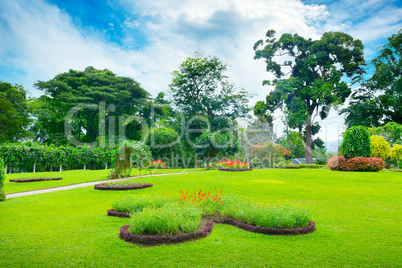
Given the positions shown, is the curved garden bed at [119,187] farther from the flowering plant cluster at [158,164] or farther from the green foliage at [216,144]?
the flowering plant cluster at [158,164]

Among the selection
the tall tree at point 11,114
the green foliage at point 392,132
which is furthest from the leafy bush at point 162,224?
the green foliage at point 392,132

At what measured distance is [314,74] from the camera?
33.0 metres

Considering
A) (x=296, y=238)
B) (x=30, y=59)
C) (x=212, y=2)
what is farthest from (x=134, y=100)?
(x=296, y=238)

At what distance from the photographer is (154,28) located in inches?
613

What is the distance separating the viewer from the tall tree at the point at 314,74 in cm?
3120

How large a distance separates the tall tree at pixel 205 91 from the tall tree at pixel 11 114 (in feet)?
56.9

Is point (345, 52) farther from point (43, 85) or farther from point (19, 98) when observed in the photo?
point (19, 98)

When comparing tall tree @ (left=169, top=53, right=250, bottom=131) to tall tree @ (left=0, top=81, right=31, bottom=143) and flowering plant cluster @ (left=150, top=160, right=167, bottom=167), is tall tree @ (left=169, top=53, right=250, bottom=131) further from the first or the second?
tall tree @ (left=0, top=81, right=31, bottom=143)

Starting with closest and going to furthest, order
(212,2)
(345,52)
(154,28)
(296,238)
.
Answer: (296,238) → (212,2) → (154,28) → (345,52)

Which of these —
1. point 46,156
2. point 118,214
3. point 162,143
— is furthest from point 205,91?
point 118,214

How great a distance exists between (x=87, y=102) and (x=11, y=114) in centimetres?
752

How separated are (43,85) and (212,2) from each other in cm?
2435

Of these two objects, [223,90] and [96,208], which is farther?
[223,90]

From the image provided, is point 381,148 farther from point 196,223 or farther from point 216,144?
point 196,223
